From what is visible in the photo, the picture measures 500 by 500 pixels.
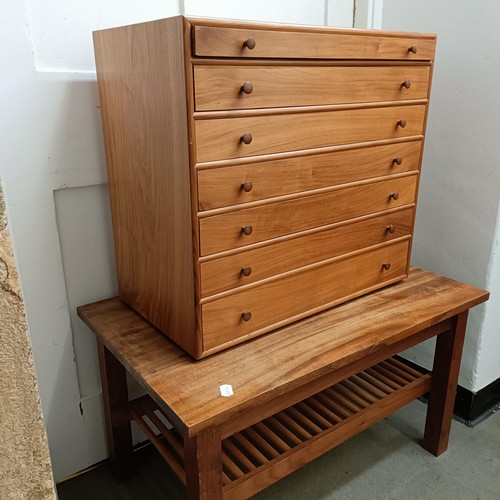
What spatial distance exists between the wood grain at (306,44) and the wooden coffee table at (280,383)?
2.22 ft

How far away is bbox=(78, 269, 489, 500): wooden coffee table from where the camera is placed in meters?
1.08

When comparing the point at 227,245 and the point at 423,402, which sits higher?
the point at 227,245

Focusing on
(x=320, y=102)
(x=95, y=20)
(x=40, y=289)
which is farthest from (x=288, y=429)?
(x=95, y=20)

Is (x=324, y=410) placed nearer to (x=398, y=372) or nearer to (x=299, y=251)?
(x=398, y=372)

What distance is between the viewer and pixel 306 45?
1.11m

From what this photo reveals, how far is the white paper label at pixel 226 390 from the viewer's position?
1062mm

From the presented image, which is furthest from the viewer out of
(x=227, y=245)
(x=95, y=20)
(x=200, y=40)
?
(x=95, y=20)

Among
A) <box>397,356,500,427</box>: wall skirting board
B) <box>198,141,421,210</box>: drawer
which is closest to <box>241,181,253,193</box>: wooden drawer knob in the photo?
<box>198,141,421,210</box>: drawer

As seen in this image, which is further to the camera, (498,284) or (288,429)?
(498,284)

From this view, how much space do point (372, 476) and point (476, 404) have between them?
55 cm

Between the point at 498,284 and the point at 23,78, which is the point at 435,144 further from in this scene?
the point at 23,78

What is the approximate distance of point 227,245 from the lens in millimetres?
1140

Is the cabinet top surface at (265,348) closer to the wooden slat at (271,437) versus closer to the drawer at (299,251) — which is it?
the drawer at (299,251)

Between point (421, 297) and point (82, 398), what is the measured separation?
110cm
